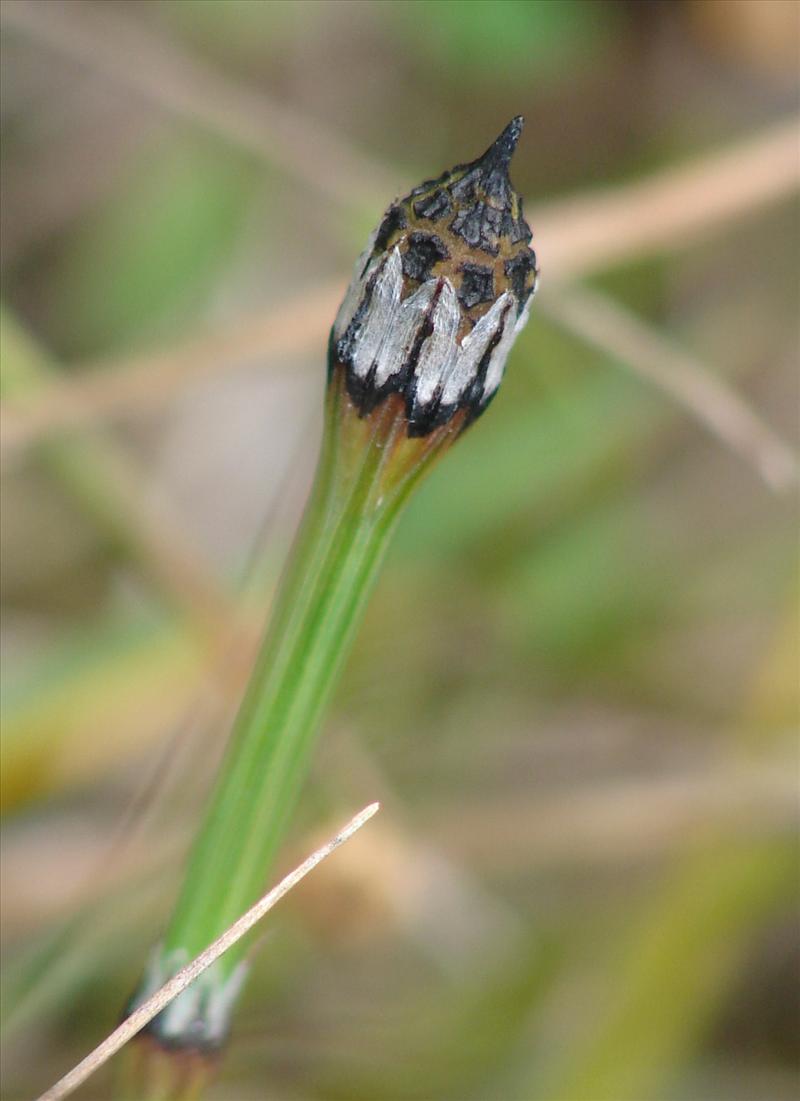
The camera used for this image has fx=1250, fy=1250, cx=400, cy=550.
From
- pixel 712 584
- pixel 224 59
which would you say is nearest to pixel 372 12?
pixel 224 59

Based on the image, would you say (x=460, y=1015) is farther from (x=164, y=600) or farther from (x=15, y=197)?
(x=15, y=197)

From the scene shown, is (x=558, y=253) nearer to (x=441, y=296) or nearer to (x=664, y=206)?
(x=664, y=206)

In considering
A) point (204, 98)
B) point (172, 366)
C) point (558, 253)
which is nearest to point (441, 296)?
point (172, 366)

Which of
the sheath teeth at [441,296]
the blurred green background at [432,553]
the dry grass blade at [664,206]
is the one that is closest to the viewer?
the sheath teeth at [441,296]

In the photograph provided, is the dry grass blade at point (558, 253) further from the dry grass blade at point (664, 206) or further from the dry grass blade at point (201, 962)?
the dry grass blade at point (201, 962)

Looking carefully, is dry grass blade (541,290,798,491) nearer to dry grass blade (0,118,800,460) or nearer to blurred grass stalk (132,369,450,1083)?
dry grass blade (0,118,800,460)

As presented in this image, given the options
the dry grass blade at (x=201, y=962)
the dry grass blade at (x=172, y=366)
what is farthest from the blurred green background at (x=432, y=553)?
the dry grass blade at (x=201, y=962)
